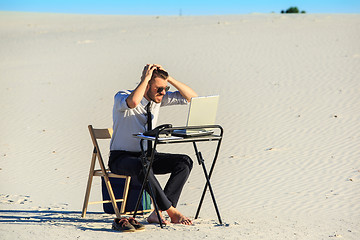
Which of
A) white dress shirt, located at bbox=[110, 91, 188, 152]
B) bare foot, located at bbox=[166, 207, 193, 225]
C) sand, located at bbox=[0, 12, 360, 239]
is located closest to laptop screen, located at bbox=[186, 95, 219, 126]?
white dress shirt, located at bbox=[110, 91, 188, 152]

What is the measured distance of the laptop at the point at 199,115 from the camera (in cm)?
549

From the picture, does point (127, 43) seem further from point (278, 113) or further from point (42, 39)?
point (278, 113)

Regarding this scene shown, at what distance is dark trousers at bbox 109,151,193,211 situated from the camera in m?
5.72

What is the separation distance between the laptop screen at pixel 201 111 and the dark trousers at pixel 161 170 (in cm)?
53

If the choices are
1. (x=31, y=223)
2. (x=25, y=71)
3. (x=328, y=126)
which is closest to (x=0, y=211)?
(x=31, y=223)

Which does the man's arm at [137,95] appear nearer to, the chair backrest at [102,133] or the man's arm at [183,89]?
the man's arm at [183,89]

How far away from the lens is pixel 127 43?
26.5m

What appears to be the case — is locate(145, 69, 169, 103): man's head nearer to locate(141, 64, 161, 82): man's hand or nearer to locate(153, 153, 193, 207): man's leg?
locate(141, 64, 161, 82): man's hand

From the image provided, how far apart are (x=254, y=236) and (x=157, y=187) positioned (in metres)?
0.95

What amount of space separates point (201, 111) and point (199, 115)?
0.13 ft

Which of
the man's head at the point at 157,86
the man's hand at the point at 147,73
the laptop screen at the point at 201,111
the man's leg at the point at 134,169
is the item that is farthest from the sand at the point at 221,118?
the man's hand at the point at 147,73

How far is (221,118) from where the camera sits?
14.1m

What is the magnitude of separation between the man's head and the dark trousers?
0.56 m

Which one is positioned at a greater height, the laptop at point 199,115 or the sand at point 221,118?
the laptop at point 199,115
